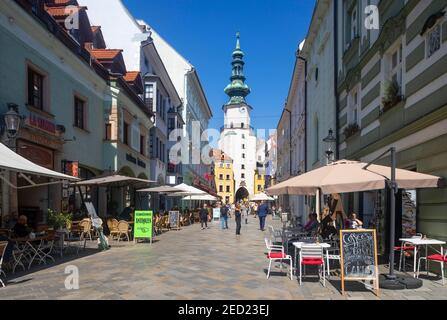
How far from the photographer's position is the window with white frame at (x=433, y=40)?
358 inches

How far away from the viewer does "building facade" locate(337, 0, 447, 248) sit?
9.06 metres

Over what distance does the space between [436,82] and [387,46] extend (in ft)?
11.5

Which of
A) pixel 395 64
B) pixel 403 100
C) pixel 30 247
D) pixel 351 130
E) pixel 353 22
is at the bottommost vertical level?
pixel 30 247

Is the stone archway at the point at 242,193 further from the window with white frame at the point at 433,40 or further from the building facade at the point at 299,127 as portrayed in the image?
the window with white frame at the point at 433,40

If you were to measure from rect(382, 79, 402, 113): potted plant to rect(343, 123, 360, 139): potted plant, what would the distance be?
353 centimetres

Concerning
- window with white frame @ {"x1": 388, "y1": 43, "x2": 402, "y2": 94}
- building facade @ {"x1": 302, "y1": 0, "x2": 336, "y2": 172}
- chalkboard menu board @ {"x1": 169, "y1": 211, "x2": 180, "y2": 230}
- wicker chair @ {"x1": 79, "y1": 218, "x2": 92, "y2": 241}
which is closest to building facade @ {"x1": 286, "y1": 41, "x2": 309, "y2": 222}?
building facade @ {"x1": 302, "y1": 0, "x2": 336, "y2": 172}

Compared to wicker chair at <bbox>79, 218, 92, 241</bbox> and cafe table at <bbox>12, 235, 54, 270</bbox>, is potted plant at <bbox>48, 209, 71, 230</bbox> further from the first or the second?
cafe table at <bbox>12, 235, 54, 270</bbox>

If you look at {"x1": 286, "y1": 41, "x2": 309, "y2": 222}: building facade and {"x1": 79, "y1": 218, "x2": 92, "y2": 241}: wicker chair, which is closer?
{"x1": 79, "y1": 218, "x2": 92, "y2": 241}: wicker chair

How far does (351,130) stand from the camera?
16453mm

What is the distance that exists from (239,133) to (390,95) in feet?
300

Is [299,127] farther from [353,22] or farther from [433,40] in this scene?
[433,40]

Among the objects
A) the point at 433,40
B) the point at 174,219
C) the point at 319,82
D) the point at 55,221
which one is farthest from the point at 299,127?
the point at 433,40

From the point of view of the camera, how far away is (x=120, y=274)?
951 cm
